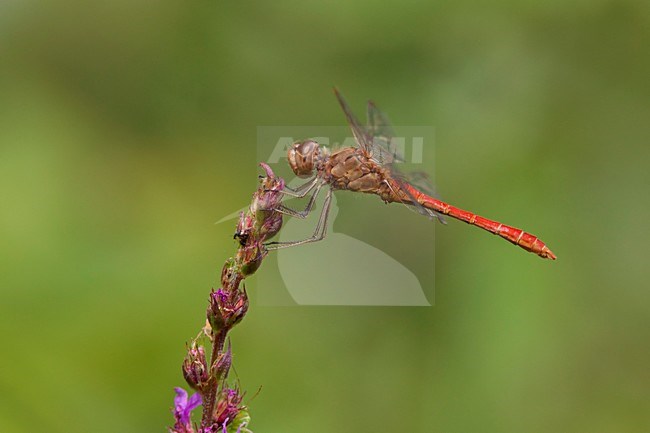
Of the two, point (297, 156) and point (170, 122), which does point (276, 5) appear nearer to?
point (170, 122)

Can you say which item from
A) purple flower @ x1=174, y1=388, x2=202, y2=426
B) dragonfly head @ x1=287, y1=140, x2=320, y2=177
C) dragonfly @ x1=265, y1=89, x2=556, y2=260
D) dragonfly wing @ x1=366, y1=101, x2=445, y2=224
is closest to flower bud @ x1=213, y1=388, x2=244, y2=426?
purple flower @ x1=174, y1=388, x2=202, y2=426

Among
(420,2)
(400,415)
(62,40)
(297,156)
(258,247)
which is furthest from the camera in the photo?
(62,40)

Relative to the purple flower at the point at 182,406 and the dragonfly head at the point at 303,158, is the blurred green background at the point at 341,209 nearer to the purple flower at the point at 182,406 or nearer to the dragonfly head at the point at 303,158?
the dragonfly head at the point at 303,158

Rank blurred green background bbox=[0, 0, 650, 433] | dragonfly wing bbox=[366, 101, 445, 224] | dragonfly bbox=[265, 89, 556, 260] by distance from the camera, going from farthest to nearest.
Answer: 1. blurred green background bbox=[0, 0, 650, 433]
2. dragonfly wing bbox=[366, 101, 445, 224]
3. dragonfly bbox=[265, 89, 556, 260]

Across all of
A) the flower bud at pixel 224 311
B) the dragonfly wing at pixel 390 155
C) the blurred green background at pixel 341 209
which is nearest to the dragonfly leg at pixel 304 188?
Result: the dragonfly wing at pixel 390 155

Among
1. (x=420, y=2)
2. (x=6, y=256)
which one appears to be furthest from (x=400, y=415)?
(x=420, y=2)

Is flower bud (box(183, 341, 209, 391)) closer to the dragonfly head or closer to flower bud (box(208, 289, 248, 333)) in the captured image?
flower bud (box(208, 289, 248, 333))

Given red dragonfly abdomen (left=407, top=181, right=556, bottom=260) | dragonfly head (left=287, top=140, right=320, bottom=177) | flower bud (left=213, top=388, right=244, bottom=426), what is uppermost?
dragonfly head (left=287, top=140, right=320, bottom=177)
